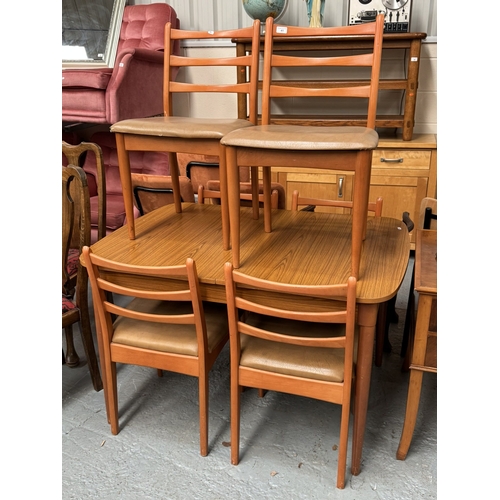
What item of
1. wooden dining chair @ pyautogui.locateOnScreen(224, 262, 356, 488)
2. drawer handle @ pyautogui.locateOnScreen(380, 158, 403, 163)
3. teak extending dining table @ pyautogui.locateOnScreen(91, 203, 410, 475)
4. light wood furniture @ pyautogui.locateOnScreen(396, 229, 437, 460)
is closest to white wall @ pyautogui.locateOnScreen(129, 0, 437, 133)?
drawer handle @ pyautogui.locateOnScreen(380, 158, 403, 163)

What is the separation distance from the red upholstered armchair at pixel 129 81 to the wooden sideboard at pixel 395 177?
109 centimetres

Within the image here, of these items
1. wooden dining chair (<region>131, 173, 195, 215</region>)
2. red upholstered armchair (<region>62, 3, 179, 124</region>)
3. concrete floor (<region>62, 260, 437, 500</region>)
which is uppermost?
red upholstered armchair (<region>62, 3, 179, 124</region>)

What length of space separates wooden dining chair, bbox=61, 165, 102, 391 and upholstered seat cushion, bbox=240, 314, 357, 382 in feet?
2.39

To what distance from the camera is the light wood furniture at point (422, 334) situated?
4.67 feet

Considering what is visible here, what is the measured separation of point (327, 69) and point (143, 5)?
58.5 inches

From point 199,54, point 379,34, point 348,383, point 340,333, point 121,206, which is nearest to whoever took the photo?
point 348,383

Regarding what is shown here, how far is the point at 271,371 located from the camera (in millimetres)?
1496

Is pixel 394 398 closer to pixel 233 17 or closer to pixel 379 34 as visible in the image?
pixel 379 34

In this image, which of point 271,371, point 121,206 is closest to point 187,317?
point 271,371

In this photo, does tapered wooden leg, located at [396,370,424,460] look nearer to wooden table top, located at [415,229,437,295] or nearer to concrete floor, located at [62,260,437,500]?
concrete floor, located at [62,260,437,500]

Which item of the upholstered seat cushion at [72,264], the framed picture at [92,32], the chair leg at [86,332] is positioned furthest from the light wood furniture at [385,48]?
the chair leg at [86,332]

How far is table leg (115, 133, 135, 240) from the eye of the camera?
70.7 inches

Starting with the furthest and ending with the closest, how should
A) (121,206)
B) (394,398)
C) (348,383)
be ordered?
(121,206)
(394,398)
(348,383)

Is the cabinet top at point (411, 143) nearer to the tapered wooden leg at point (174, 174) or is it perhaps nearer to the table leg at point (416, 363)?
the tapered wooden leg at point (174, 174)
